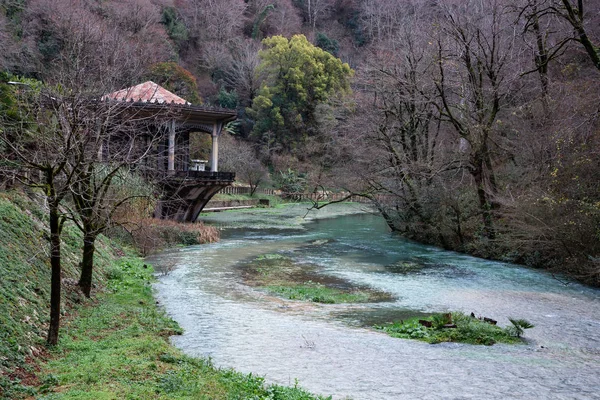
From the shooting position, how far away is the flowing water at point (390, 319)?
8.45 metres

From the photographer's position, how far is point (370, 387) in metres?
8.21

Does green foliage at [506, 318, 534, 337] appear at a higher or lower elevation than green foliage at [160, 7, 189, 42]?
lower

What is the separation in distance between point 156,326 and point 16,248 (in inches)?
118

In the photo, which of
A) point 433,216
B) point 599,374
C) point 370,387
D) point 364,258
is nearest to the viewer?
point 370,387

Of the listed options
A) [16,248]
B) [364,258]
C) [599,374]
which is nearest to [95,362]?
[16,248]

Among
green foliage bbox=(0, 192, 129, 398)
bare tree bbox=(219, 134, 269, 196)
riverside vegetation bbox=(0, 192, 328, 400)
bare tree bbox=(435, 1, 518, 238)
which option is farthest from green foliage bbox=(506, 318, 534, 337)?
bare tree bbox=(219, 134, 269, 196)

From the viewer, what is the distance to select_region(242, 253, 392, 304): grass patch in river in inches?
588

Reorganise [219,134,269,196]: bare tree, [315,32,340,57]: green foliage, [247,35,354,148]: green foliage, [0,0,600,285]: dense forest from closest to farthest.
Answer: [0,0,600,285]: dense forest, [219,134,269,196]: bare tree, [247,35,354,148]: green foliage, [315,32,340,57]: green foliage

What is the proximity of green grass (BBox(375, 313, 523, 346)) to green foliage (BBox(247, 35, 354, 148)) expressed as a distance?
48334 mm

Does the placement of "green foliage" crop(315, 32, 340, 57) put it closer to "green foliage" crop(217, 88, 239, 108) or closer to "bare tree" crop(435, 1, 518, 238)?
"green foliage" crop(217, 88, 239, 108)

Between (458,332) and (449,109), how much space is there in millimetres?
14525

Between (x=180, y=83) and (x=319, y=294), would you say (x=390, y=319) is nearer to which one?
(x=319, y=294)

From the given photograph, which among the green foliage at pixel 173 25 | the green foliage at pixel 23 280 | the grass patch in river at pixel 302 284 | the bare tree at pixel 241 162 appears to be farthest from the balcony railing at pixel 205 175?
the green foliage at pixel 173 25

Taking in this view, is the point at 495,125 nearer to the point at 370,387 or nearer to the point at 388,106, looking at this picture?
the point at 388,106
